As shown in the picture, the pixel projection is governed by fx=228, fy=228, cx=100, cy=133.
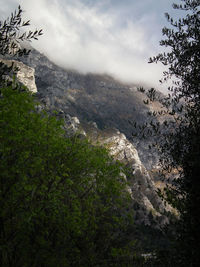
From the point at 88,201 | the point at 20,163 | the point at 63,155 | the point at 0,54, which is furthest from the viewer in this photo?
the point at 88,201

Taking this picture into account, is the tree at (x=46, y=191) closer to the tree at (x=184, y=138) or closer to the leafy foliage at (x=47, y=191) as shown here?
the leafy foliage at (x=47, y=191)

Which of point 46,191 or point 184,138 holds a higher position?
point 184,138

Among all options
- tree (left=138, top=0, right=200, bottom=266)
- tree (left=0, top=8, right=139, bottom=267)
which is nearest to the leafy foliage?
tree (left=0, top=8, right=139, bottom=267)

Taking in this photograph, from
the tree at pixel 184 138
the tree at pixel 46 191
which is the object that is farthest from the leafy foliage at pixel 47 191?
the tree at pixel 184 138

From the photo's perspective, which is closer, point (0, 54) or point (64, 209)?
point (0, 54)

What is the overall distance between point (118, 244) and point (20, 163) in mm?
9666

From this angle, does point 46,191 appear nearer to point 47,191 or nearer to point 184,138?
point 47,191

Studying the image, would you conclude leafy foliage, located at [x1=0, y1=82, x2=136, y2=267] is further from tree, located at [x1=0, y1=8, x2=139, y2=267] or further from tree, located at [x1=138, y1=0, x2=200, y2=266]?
tree, located at [x1=138, y1=0, x2=200, y2=266]

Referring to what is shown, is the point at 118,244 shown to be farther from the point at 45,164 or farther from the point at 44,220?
the point at 45,164

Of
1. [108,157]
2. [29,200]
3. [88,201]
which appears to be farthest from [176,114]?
[29,200]

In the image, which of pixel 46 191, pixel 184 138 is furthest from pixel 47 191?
pixel 184 138

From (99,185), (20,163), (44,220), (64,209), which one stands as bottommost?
(44,220)

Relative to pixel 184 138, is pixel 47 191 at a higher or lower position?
lower

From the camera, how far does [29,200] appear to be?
38.7 feet
